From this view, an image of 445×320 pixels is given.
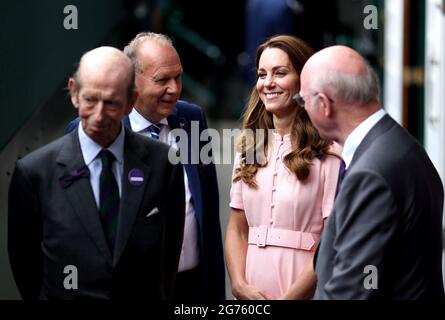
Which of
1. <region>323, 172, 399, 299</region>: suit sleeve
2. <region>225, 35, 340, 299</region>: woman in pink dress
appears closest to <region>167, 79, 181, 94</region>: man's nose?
<region>225, 35, 340, 299</region>: woman in pink dress

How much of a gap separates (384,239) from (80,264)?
939mm

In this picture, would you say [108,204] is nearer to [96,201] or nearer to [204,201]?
[96,201]

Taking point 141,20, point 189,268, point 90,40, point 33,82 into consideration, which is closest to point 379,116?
point 189,268

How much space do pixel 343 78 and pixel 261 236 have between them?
878mm

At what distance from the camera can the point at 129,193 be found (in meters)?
3.68

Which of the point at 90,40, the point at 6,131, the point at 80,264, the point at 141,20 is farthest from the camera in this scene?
the point at 141,20

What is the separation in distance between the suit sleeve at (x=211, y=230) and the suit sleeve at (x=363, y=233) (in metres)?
0.89

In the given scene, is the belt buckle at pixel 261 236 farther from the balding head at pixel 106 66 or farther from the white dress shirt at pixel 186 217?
the balding head at pixel 106 66

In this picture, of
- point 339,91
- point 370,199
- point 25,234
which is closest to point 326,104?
point 339,91

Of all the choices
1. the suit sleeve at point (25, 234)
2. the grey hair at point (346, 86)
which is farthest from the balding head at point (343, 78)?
the suit sleeve at point (25, 234)

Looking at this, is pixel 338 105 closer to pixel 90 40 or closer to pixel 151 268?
pixel 151 268

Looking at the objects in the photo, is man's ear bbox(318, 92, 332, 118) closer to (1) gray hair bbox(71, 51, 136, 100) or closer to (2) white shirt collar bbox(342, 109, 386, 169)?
(2) white shirt collar bbox(342, 109, 386, 169)

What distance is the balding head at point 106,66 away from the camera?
3.57 metres

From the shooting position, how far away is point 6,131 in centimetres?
560
